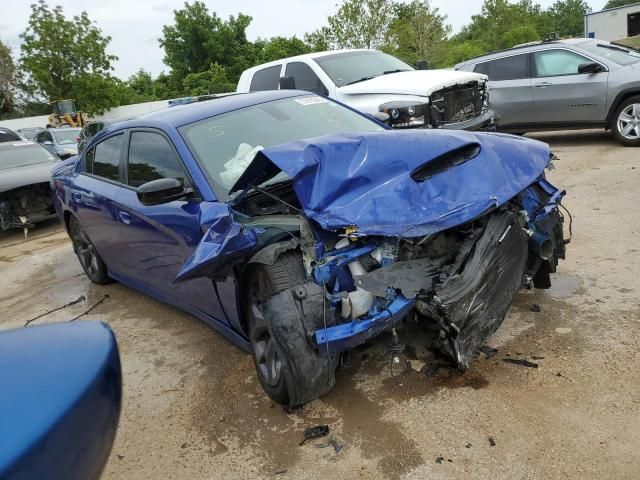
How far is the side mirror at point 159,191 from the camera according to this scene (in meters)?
3.34

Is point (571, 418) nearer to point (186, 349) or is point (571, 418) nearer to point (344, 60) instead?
point (186, 349)

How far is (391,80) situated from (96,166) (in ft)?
15.0

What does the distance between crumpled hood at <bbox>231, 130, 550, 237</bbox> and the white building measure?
5001 centimetres

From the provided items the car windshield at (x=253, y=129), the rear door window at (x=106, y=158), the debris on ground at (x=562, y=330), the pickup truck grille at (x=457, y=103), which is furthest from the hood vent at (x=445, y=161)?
the pickup truck grille at (x=457, y=103)

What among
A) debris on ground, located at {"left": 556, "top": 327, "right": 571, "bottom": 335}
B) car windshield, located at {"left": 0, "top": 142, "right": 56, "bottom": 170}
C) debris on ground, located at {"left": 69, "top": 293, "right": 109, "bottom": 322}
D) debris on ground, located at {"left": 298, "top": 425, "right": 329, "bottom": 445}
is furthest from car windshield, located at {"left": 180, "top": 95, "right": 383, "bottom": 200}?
car windshield, located at {"left": 0, "top": 142, "right": 56, "bottom": 170}

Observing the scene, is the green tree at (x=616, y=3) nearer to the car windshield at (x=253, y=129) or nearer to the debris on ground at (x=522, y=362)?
the car windshield at (x=253, y=129)

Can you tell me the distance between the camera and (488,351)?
3.32 m

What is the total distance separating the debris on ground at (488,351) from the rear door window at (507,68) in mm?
7482

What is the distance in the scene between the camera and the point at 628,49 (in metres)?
9.31

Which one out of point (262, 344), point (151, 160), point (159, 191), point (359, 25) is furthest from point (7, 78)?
point (262, 344)

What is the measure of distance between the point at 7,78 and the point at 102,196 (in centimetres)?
4636

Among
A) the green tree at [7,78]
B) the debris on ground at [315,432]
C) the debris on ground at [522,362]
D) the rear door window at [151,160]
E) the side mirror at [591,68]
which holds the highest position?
the green tree at [7,78]

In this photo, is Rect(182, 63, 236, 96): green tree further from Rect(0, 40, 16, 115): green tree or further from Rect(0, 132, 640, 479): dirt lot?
Rect(0, 132, 640, 479): dirt lot

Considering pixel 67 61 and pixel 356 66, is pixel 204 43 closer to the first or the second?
pixel 67 61
